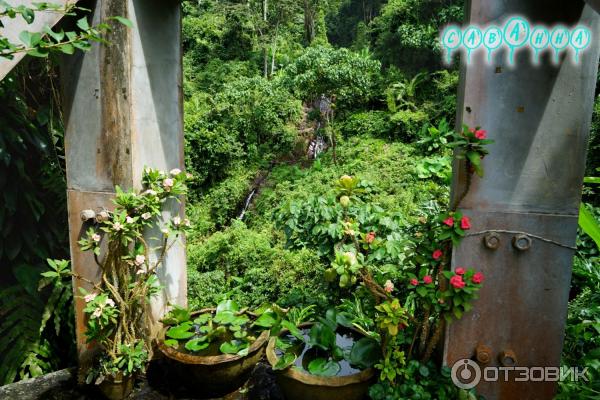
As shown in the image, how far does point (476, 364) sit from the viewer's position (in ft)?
6.90

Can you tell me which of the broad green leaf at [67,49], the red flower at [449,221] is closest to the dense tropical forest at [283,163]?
the red flower at [449,221]

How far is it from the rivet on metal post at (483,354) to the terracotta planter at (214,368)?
1157mm

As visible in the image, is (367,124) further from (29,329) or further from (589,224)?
(29,329)

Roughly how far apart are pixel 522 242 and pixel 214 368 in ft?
5.74

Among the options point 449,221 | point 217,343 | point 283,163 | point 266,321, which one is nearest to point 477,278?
point 449,221

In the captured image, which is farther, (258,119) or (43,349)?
(258,119)

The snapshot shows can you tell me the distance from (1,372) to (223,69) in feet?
37.9

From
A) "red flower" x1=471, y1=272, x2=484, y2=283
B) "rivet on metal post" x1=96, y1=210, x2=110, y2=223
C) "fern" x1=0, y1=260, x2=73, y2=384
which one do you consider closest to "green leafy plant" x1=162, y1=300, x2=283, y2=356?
"rivet on metal post" x1=96, y1=210, x2=110, y2=223

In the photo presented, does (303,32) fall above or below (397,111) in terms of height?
above

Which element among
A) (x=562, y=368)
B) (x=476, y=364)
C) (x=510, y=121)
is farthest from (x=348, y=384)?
(x=510, y=121)

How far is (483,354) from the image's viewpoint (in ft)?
6.78

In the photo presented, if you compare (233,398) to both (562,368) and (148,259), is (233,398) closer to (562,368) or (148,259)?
(148,259)

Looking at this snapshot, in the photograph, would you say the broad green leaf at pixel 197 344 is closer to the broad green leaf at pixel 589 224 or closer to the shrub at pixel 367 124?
the broad green leaf at pixel 589 224

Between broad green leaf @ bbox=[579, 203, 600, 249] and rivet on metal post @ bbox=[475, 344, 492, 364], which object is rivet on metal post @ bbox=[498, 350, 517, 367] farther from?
broad green leaf @ bbox=[579, 203, 600, 249]
